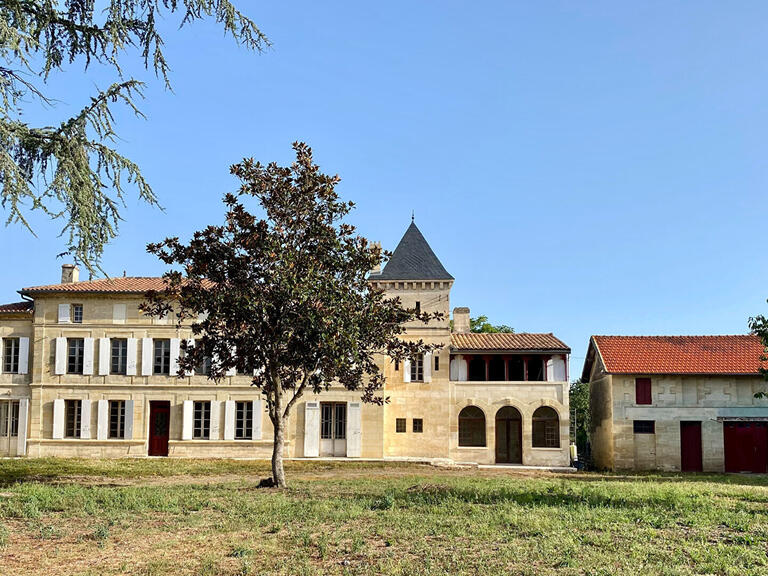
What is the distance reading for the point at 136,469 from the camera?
2572 cm

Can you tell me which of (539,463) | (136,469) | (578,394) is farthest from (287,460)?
Result: (578,394)

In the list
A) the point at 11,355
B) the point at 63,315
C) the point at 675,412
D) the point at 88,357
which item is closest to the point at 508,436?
the point at 675,412

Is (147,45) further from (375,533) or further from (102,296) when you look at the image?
(102,296)

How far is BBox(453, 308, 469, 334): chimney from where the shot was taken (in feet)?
122

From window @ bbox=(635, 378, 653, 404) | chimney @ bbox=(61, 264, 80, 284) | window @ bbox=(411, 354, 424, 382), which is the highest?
chimney @ bbox=(61, 264, 80, 284)

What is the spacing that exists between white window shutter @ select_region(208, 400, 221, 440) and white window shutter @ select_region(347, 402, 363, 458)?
552 cm

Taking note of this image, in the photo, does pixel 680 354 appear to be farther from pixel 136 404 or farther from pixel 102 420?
pixel 102 420

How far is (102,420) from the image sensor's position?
101 feet

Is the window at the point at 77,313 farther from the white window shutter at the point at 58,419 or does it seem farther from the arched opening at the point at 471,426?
the arched opening at the point at 471,426

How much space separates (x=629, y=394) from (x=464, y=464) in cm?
803

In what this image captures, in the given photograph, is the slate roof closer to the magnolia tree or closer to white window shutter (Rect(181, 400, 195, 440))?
white window shutter (Rect(181, 400, 195, 440))

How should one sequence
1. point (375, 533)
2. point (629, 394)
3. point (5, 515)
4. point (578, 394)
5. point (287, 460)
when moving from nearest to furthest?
point (375, 533), point (5, 515), point (287, 460), point (629, 394), point (578, 394)

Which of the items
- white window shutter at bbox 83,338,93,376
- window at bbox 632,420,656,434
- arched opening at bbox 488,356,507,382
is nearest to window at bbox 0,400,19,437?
white window shutter at bbox 83,338,93,376

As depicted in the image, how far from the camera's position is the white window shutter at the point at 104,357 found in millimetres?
31109
